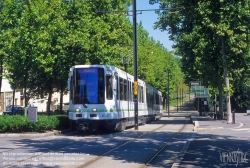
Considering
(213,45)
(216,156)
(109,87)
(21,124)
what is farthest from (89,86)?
(213,45)

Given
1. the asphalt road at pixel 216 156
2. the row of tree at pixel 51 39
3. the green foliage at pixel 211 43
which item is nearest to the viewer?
the asphalt road at pixel 216 156

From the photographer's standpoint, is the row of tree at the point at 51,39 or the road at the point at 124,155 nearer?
the road at the point at 124,155

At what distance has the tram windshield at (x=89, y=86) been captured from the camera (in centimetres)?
2162

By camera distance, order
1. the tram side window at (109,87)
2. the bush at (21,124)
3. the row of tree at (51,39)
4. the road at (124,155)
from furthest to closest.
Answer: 1. the row of tree at (51,39)
2. the tram side window at (109,87)
3. the bush at (21,124)
4. the road at (124,155)

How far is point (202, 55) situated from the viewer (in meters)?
36.6

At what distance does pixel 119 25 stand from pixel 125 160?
24682 millimetres

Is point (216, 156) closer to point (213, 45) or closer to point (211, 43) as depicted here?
point (211, 43)

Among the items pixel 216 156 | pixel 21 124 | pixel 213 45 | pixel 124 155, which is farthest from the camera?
pixel 213 45

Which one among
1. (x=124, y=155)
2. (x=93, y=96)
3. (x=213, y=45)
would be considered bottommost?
(x=124, y=155)

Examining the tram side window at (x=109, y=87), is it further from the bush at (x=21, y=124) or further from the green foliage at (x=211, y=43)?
the green foliage at (x=211, y=43)

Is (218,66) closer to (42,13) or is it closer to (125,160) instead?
(42,13)

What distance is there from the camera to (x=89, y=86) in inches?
855

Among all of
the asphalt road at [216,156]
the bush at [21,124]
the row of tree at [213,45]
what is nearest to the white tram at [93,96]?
the bush at [21,124]

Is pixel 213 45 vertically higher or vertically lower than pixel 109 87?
higher
